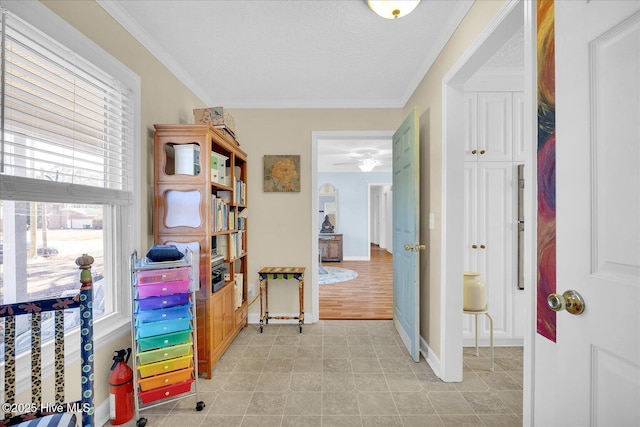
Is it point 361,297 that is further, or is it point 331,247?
point 331,247

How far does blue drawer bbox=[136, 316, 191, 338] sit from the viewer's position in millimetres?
1779

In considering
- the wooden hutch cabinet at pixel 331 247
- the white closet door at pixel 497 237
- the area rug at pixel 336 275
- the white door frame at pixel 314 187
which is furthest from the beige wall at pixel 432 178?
the wooden hutch cabinet at pixel 331 247

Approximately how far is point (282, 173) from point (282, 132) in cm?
48

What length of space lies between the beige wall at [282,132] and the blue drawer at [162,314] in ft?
0.99

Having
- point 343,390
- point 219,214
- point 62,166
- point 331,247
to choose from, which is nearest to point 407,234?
point 343,390

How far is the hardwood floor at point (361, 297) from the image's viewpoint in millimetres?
3742

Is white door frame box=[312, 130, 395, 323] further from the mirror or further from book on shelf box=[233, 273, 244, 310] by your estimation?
the mirror

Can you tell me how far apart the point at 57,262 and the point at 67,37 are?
1.17 m

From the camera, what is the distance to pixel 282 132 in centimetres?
342

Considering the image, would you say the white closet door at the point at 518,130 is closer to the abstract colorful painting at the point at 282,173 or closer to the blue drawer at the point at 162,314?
the abstract colorful painting at the point at 282,173

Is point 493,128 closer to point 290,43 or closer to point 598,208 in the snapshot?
point 290,43

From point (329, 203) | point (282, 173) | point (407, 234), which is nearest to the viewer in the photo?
point (407, 234)

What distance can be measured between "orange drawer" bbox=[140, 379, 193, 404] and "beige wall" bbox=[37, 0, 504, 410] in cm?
27

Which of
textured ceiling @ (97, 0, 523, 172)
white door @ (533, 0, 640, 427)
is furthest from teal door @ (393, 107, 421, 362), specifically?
white door @ (533, 0, 640, 427)
